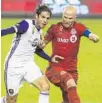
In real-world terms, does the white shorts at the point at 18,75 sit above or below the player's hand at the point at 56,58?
below

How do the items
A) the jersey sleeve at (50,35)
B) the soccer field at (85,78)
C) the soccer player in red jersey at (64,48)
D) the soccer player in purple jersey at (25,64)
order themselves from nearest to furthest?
the soccer player in purple jersey at (25,64) → the soccer player in red jersey at (64,48) → the jersey sleeve at (50,35) → the soccer field at (85,78)

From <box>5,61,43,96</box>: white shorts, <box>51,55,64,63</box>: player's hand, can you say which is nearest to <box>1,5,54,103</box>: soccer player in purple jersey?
<box>5,61,43,96</box>: white shorts

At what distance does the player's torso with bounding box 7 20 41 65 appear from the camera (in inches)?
333

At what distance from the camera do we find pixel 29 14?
20156 millimetres

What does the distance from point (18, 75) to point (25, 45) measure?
1.59 ft

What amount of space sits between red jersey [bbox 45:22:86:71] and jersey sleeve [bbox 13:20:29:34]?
0.83m

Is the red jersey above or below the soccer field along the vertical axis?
above

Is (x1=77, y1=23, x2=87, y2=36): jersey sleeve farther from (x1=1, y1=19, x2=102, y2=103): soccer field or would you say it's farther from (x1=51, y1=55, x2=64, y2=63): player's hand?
(x1=1, y1=19, x2=102, y2=103): soccer field

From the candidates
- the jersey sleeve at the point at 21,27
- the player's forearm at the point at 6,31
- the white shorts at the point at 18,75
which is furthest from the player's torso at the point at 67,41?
the player's forearm at the point at 6,31

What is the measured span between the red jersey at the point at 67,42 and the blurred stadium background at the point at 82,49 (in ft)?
4.26

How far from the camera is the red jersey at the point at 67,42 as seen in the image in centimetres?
897

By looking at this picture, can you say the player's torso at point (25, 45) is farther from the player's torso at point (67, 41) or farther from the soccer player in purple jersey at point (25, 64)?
the player's torso at point (67, 41)

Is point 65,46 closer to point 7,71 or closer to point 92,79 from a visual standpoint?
point 7,71

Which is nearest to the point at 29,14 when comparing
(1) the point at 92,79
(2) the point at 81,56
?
(2) the point at 81,56
